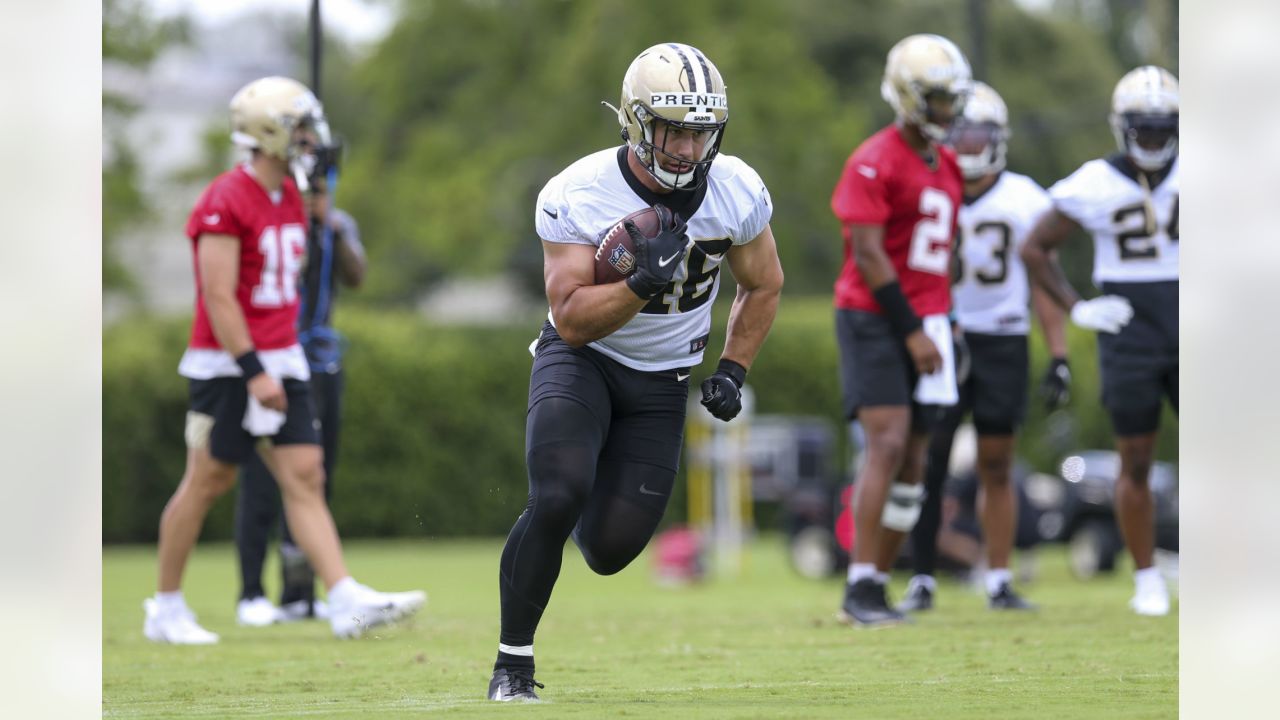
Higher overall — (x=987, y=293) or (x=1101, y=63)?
(x=1101, y=63)

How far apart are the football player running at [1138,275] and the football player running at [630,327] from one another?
3.01 m

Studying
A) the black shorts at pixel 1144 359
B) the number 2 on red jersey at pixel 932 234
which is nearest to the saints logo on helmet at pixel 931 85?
the number 2 on red jersey at pixel 932 234

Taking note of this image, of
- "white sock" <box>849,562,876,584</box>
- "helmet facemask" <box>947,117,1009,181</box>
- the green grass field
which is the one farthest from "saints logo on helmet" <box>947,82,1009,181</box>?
"white sock" <box>849,562,876,584</box>

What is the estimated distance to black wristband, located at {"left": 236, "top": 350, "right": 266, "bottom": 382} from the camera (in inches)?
307

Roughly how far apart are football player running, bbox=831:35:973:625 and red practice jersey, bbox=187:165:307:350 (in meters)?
2.59

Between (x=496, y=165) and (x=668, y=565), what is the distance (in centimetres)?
1890

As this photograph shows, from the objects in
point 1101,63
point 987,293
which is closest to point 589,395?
point 987,293

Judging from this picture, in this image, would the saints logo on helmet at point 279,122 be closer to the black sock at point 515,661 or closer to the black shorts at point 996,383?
the black shorts at point 996,383

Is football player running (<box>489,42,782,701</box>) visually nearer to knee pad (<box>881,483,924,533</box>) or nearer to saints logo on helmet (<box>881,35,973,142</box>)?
saints logo on helmet (<box>881,35,973,142</box>)

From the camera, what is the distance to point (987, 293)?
9.30 m

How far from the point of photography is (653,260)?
17.0 feet

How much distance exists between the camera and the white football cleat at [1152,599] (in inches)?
328
